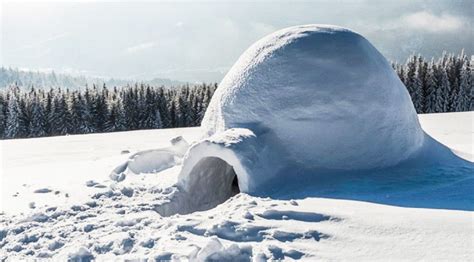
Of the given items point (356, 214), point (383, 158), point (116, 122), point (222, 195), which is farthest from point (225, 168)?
point (116, 122)

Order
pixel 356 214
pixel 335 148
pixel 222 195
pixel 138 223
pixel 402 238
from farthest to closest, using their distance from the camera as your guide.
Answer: pixel 222 195 < pixel 335 148 < pixel 138 223 < pixel 356 214 < pixel 402 238

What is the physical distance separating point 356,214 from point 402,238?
706 millimetres

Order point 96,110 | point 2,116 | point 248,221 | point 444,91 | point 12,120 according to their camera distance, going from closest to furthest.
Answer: point 248,221 → point 12,120 → point 2,116 → point 444,91 → point 96,110

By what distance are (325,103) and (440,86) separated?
34893 mm

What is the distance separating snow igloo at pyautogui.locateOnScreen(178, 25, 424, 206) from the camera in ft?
22.3

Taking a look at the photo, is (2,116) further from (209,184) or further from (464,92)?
(464,92)

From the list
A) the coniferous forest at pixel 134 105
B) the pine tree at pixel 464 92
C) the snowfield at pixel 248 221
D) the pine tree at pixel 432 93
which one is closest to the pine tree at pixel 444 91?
the coniferous forest at pixel 134 105

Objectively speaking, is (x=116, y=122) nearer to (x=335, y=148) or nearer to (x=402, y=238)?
(x=335, y=148)

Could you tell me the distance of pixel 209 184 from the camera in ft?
25.9

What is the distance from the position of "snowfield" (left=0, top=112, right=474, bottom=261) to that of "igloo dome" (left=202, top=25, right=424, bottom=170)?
62 centimetres

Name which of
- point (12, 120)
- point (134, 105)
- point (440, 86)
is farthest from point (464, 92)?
point (12, 120)

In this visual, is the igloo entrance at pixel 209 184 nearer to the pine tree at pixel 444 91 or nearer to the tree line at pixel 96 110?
the tree line at pixel 96 110

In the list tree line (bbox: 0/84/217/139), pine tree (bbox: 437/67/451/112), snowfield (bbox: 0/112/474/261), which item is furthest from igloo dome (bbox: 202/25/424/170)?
pine tree (bbox: 437/67/451/112)

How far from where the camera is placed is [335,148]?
276 inches
